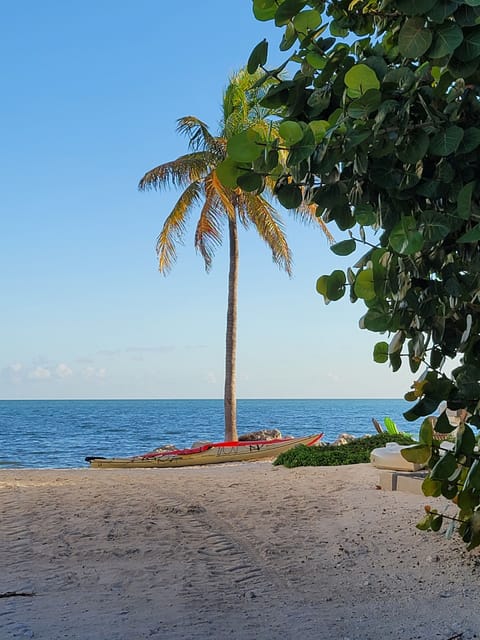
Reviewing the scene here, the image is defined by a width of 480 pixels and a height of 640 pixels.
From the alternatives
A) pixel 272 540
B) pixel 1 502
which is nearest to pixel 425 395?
pixel 272 540

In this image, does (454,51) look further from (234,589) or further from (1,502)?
(1,502)

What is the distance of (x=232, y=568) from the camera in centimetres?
398

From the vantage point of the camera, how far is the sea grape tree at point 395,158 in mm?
1298

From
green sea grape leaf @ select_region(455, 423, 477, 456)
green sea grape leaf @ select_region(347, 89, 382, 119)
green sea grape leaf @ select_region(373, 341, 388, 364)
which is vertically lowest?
green sea grape leaf @ select_region(455, 423, 477, 456)

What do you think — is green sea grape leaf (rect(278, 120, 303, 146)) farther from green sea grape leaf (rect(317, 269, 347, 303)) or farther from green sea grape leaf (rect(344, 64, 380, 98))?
green sea grape leaf (rect(317, 269, 347, 303))

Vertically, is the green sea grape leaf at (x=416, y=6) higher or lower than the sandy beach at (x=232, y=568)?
higher

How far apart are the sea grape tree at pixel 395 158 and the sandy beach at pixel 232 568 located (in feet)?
5.55

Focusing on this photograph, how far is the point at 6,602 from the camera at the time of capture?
3.36 metres

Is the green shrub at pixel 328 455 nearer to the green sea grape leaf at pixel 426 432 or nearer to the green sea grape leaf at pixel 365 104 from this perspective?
the green sea grape leaf at pixel 426 432

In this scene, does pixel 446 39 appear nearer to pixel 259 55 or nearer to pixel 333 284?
pixel 259 55

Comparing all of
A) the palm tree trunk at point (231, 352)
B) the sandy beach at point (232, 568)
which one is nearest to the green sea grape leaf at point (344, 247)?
the sandy beach at point (232, 568)

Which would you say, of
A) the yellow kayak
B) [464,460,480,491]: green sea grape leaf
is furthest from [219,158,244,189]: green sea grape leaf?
the yellow kayak

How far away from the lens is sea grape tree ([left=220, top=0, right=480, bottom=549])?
1298mm

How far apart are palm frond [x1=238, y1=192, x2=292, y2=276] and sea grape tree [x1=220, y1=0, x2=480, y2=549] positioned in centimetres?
1180
